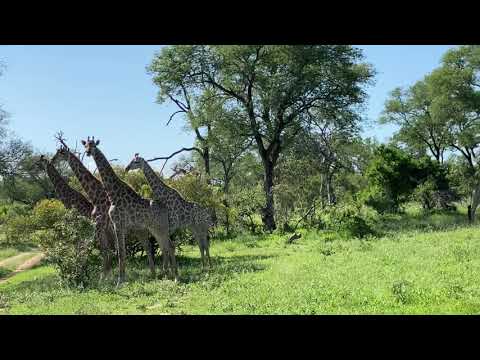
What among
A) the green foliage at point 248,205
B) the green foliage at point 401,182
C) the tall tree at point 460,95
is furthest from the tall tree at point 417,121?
the green foliage at point 248,205

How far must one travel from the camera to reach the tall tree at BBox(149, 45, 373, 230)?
22.7m

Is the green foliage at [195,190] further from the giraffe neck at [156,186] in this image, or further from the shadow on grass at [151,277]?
the giraffe neck at [156,186]

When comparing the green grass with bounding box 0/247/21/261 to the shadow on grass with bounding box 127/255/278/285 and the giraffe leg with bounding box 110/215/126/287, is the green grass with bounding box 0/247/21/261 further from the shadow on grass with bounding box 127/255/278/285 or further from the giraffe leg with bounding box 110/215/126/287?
the giraffe leg with bounding box 110/215/126/287

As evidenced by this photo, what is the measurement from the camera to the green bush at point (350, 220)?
18.3m

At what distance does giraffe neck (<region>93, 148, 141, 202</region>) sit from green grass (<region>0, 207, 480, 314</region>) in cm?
183

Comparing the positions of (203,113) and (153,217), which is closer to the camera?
(153,217)

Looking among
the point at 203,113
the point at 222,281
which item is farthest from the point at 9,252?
the point at 222,281

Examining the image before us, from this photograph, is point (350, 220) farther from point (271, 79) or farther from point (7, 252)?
point (7, 252)
